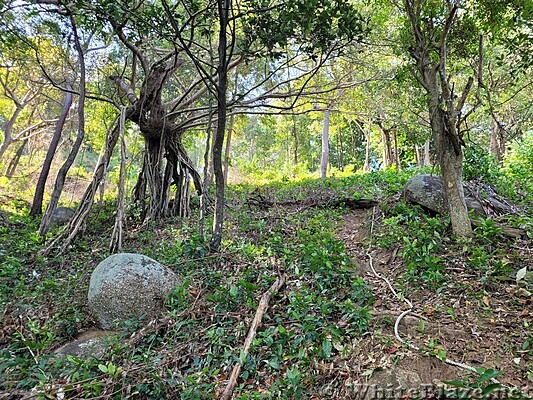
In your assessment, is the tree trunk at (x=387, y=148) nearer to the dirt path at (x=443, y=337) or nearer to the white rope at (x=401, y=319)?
the white rope at (x=401, y=319)

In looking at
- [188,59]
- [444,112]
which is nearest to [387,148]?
[188,59]

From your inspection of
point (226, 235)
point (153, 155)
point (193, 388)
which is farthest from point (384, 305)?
point (153, 155)

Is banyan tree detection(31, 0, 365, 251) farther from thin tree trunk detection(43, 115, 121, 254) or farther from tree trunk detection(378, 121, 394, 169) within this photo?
tree trunk detection(378, 121, 394, 169)

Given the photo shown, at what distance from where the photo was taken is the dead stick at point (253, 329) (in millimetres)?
2231

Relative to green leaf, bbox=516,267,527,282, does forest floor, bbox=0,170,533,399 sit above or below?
below

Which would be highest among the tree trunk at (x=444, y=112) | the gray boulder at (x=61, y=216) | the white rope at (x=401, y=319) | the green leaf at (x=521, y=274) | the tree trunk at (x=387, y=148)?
the tree trunk at (x=387, y=148)

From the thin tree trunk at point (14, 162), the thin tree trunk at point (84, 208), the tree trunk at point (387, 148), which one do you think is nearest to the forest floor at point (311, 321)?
the thin tree trunk at point (84, 208)

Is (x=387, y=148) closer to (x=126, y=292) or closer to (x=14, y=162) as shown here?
(x=126, y=292)

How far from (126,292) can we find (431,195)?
3.95m

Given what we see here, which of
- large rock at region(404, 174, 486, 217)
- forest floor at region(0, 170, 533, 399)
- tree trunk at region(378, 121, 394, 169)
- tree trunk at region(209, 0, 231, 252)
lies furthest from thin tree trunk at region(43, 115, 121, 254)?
tree trunk at region(378, 121, 394, 169)

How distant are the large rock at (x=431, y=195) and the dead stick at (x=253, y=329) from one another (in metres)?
2.44

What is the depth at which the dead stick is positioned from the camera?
2.23 m

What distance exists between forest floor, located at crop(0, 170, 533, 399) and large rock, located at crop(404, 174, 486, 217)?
0.20 m

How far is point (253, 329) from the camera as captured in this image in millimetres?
2686
